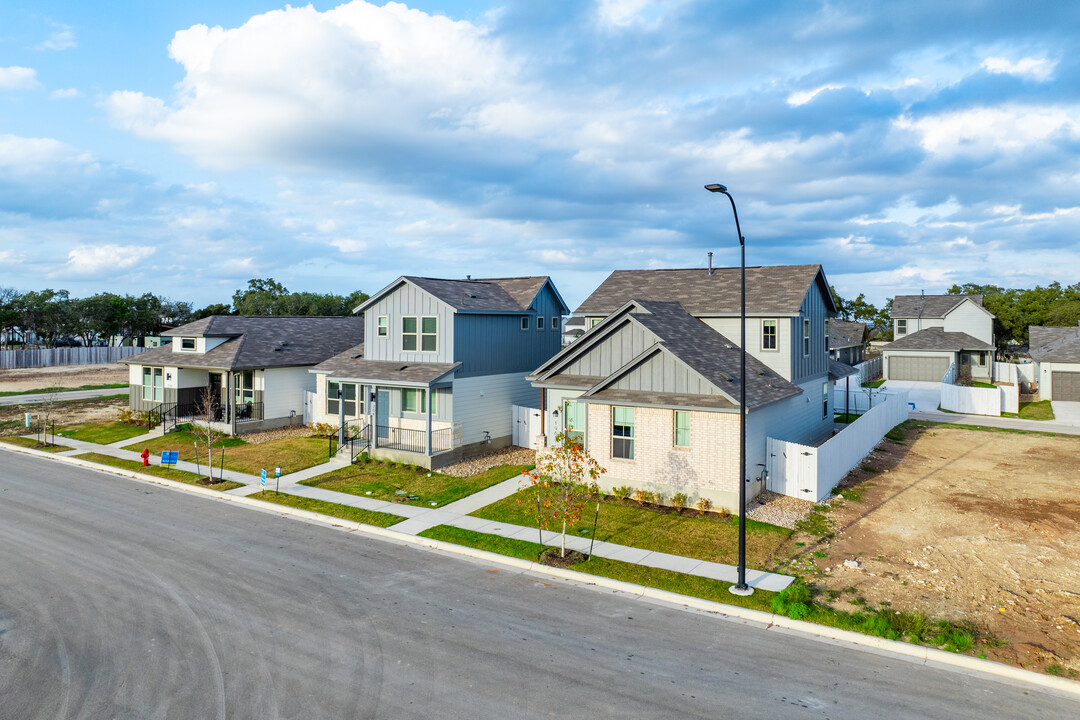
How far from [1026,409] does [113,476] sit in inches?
2090

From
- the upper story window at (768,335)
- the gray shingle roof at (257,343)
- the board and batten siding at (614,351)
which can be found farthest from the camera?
the gray shingle roof at (257,343)

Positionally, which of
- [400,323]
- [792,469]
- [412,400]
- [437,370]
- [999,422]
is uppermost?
[400,323]

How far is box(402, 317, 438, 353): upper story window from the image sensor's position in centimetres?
2741

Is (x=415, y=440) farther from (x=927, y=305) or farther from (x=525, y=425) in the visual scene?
(x=927, y=305)

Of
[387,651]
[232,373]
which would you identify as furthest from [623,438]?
[232,373]

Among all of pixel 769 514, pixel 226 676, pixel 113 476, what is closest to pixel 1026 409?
pixel 769 514

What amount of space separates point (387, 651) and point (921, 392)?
49.8 m

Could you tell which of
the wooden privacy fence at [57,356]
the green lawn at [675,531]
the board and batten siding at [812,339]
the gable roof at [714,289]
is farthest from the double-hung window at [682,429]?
the wooden privacy fence at [57,356]

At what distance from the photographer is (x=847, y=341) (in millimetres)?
63719

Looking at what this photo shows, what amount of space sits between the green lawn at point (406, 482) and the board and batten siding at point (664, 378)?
6351 millimetres

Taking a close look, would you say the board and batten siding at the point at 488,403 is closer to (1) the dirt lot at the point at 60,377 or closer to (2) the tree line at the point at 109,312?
(1) the dirt lot at the point at 60,377

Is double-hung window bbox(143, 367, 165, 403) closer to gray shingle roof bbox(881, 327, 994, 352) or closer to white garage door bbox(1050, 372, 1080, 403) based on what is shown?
gray shingle roof bbox(881, 327, 994, 352)

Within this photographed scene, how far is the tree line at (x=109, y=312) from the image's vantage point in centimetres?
8362

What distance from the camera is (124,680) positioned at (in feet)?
31.9
